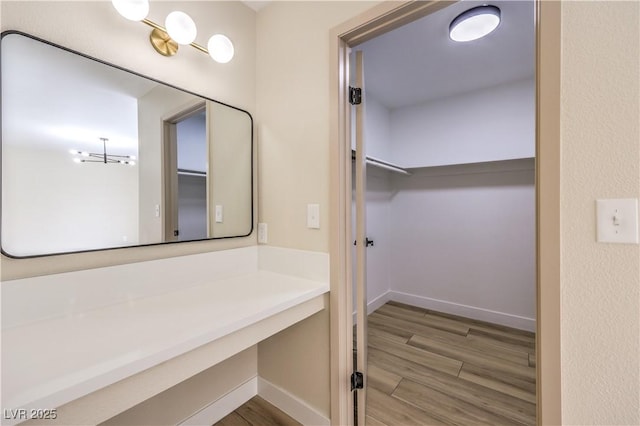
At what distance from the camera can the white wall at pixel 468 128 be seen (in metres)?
2.41

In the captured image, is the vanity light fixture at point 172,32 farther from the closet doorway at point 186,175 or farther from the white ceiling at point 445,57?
the white ceiling at point 445,57

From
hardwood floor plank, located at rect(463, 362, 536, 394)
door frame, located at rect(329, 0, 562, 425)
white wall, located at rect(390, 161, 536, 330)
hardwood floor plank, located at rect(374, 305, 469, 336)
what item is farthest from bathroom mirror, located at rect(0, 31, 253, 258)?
white wall, located at rect(390, 161, 536, 330)

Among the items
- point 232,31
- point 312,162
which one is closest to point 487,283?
point 312,162

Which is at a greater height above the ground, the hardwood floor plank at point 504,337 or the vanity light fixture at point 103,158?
the vanity light fixture at point 103,158

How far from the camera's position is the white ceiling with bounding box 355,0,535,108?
165 centimetres

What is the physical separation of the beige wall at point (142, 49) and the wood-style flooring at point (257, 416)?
96 cm

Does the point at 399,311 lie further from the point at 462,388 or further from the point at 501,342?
the point at 462,388

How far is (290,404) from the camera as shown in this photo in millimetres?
1493

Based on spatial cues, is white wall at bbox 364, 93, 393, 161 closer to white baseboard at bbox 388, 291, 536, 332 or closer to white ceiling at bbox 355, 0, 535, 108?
white ceiling at bbox 355, 0, 535, 108

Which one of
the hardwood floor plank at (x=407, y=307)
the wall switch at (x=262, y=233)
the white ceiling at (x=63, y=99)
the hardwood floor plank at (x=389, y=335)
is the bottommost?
the hardwood floor plank at (x=389, y=335)
